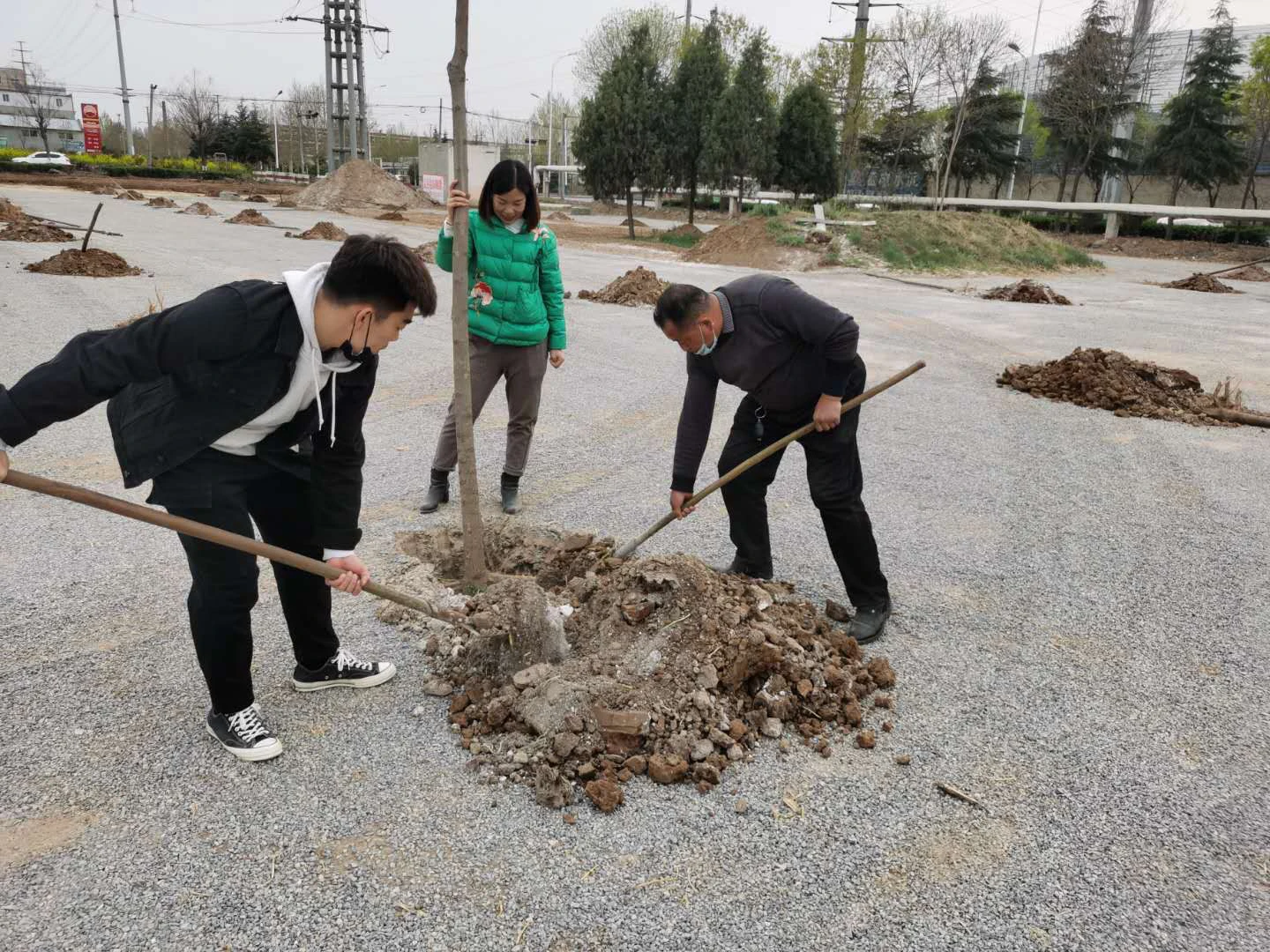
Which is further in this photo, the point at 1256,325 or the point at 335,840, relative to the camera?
the point at 1256,325

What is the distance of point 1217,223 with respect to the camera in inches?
1245

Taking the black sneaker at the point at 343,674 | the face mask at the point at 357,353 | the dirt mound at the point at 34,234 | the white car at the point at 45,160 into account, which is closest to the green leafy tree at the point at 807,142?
the dirt mound at the point at 34,234

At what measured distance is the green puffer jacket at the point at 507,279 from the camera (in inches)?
166

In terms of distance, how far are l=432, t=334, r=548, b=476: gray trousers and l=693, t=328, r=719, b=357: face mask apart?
4.50ft

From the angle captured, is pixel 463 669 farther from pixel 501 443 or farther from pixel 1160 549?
pixel 1160 549

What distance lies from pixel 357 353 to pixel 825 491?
186 cm

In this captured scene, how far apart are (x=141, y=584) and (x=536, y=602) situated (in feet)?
6.38

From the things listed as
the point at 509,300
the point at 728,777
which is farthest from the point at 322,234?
the point at 728,777

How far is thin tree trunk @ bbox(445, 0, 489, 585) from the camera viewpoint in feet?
10.4

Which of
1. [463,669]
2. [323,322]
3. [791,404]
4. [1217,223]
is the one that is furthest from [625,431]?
[1217,223]

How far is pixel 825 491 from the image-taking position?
337 cm

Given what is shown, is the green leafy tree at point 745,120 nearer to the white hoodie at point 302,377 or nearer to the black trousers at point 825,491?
the black trousers at point 825,491

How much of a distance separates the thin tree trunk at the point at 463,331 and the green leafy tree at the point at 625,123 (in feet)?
73.9

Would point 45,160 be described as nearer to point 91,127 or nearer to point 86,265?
point 91,127
